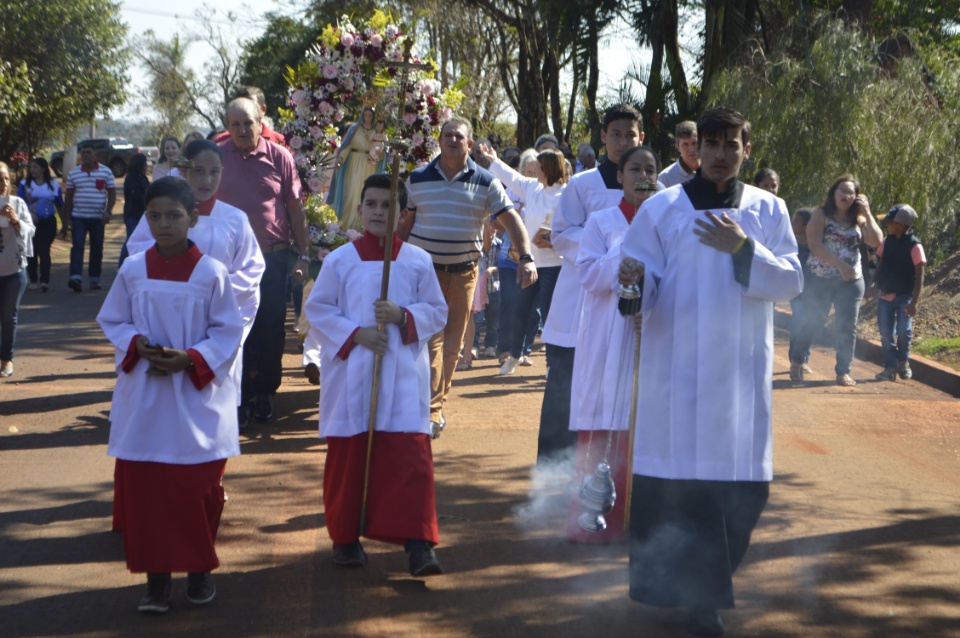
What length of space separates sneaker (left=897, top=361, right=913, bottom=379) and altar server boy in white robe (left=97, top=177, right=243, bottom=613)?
8.48 meters

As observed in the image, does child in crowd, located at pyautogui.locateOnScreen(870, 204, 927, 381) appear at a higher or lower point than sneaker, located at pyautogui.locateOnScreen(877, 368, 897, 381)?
higher

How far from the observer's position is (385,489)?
17.5 ft

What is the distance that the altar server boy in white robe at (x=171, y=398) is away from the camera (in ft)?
15.9

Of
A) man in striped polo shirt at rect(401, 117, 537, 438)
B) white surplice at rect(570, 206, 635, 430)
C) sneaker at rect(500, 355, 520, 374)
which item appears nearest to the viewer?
white surplice at rect(570, 206, 635, 430)

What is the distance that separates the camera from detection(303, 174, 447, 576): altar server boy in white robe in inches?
209

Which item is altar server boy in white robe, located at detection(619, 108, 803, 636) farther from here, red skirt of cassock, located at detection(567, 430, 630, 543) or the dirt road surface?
red skirt of cassock, located at detection(567, 430, 630, 543)

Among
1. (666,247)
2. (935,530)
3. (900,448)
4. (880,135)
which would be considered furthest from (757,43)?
(666,247)

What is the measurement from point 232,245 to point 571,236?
188 centimetres

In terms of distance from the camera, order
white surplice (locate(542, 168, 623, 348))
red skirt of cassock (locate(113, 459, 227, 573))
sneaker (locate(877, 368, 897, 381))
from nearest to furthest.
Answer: red skirt of cassock (locate(113, 459, 227, 573)) < white surplice (locate(542, 168, 623, 348)) < sneaker (locate(877, 368, 897, 381))

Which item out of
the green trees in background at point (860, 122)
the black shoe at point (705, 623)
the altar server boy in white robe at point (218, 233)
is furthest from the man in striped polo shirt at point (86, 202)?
the black shoe at point (705, 623)

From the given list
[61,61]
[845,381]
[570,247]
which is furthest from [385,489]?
[61,61]

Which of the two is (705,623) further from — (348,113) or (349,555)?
(348,113)

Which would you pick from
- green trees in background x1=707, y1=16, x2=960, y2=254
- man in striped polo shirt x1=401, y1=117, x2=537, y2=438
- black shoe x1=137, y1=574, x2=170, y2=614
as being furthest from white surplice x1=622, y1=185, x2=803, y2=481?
green trees in background x1=707, y1=16, x2=960, y2=254

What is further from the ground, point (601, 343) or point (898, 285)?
point (898, 285)
